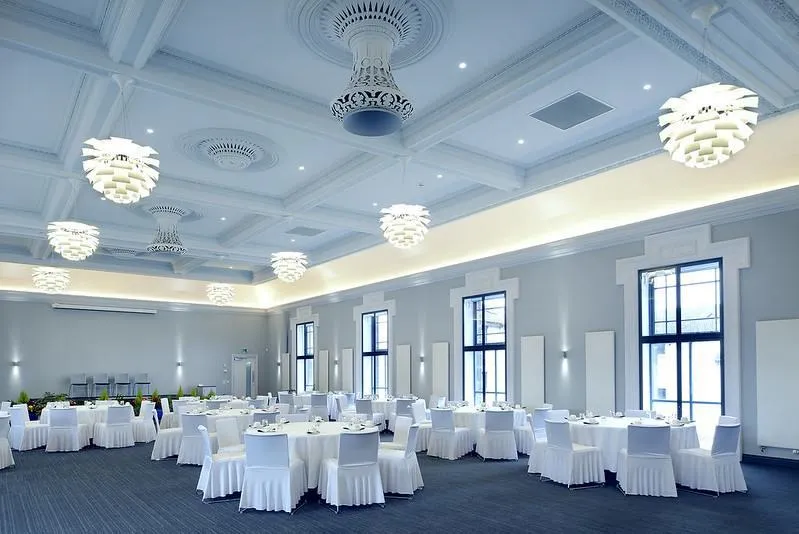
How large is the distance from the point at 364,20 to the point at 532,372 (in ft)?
28.9

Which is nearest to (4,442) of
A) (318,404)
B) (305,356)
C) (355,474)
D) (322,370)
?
(355,474)

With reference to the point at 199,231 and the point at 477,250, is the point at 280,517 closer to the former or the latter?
the point at 477,250

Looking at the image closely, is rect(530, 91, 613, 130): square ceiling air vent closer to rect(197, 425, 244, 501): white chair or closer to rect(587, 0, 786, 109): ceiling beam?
rect(587, 0, 786, 109): ceiling beam

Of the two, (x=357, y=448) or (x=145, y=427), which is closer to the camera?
(x=357, y=448)

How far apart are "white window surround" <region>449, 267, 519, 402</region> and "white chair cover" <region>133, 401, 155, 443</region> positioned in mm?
6703

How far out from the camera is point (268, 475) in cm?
679

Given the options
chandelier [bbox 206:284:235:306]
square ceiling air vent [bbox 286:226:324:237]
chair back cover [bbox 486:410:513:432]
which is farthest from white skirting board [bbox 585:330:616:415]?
chandelier [bbox 206:284:235:306]

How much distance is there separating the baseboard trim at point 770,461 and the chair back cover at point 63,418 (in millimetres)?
11503

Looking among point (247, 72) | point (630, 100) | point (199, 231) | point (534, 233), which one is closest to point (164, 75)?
point (247, 72)

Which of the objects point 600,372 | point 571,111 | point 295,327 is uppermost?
point 571,111

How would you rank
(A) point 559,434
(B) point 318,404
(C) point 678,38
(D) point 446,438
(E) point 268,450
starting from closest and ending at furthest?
(C) point 678,38 < (E) point 268,450 < (A) point 559,434 < (D) point 446,438 < (B) point 318,404

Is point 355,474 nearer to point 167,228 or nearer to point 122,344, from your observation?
point 167,228

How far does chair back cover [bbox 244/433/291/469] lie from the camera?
263 inches

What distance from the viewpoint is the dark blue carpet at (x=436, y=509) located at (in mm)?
6273
